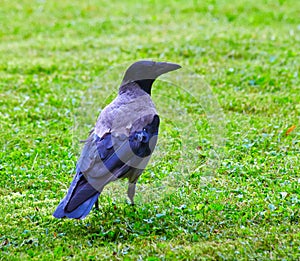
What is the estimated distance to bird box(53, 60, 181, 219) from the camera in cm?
501

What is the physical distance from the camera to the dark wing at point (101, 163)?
4953 millimetres

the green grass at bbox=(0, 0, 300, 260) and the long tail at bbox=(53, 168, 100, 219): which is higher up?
the long tail at bbox=(53, 168, 100, 219)

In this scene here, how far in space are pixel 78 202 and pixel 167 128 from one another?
10.3 feet

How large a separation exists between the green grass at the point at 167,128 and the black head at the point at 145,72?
1060 mm

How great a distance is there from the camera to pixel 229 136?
293 inches

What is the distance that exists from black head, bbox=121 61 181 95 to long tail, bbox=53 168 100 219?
144 centimetres

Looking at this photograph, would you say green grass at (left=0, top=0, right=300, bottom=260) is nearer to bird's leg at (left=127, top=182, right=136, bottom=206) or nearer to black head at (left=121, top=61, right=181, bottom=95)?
bird's leg at (left=127, top=182, right=136, bottom=206)

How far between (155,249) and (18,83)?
556 cm

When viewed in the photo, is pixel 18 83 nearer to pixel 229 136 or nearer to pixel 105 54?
pixel 105 54

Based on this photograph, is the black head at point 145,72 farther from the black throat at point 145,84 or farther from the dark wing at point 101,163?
the dark wing at point 101,163

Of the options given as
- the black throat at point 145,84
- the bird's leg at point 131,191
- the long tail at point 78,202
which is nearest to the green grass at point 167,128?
the bird's leg at point 131,191

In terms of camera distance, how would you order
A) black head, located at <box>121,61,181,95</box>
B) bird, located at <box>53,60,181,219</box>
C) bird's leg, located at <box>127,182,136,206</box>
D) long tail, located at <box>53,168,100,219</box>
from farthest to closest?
black head, located at <box>121,61,181,95</box> < bird's leg, located at <box>127,182,136,206</box> < bird, located at <box>53,60,181,219</box> < long tail, located at <box>53,168,100,219</box>

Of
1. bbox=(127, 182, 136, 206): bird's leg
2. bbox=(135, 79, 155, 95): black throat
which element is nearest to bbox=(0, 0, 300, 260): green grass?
bbox=(127, 182, 136, 206): bird's leg

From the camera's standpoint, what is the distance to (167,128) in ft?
26.0
